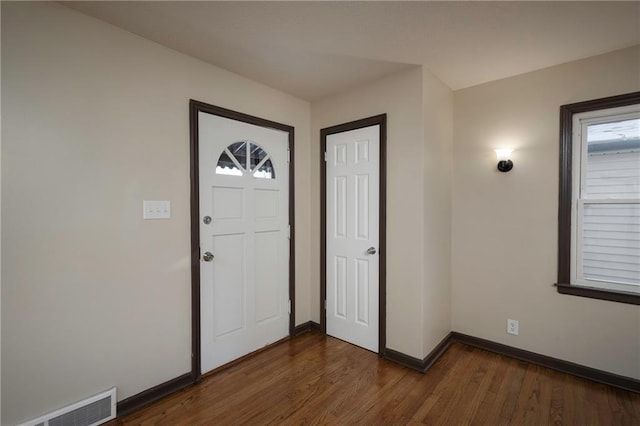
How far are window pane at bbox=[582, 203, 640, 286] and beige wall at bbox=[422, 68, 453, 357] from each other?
1038 millimetres

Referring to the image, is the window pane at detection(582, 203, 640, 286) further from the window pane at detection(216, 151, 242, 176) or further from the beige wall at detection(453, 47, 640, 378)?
the window pane at detection(216, 151, 242, 176)

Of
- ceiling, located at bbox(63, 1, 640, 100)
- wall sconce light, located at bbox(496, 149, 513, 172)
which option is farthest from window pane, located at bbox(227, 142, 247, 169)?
wall sconce light, located at bbox(496, 149, 513, 172)

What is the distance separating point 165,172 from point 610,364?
3611 millimetres

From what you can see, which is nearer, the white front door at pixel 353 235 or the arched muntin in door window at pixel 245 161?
the arched muntin in door window at pixel 245 161

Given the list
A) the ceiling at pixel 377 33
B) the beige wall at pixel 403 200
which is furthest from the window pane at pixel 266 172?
the beige wall at pixel 403 200

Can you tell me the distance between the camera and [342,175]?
9.70 feet

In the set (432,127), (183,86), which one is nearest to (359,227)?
(432,127)

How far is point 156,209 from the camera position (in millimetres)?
2068

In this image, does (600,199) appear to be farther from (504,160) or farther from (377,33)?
(377,33)

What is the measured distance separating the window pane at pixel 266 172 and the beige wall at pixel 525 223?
72.4 inches

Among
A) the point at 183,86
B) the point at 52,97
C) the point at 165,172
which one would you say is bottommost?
the point at 165,172

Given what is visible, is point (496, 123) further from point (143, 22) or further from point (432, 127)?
point (143, 22)

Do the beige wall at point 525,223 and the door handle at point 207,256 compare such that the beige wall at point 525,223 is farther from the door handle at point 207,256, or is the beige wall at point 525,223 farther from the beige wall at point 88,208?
the beige wall at point 88,208

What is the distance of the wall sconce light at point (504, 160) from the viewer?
2.61 m
